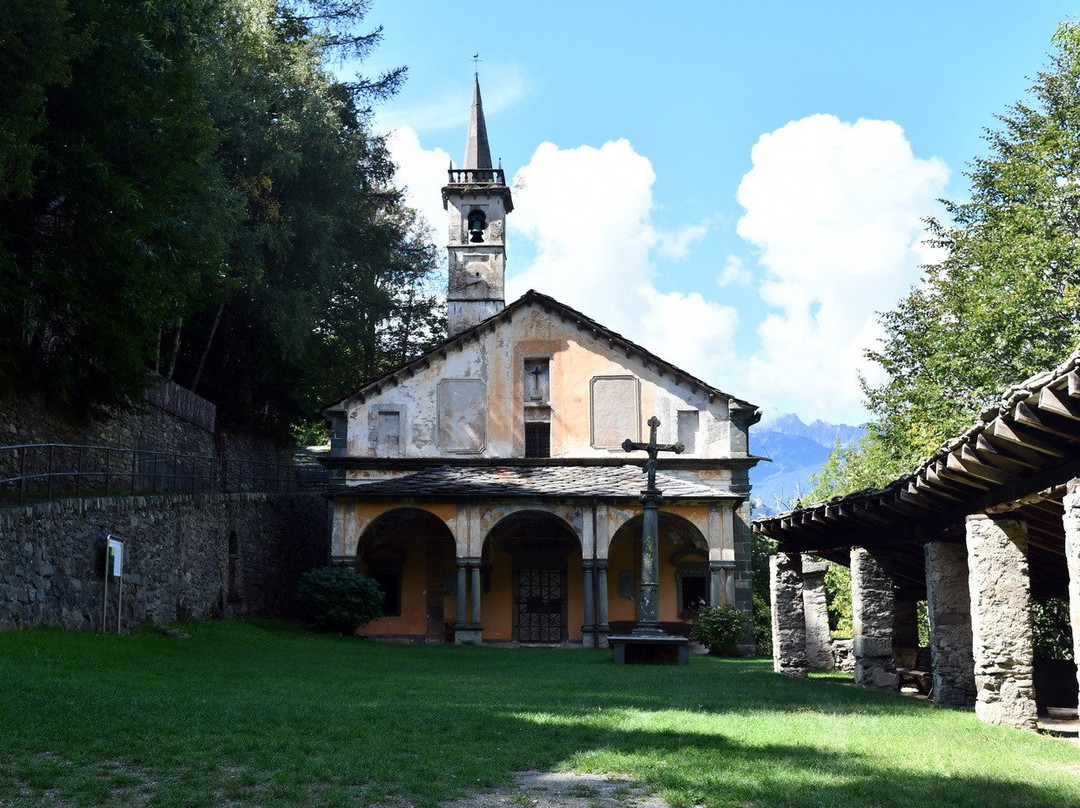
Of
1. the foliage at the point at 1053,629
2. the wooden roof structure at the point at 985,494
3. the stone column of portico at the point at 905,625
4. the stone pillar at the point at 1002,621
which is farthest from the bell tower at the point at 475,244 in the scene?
the stone pillar at the point at 1002,621

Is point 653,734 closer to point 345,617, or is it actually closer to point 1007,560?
point 1007,560

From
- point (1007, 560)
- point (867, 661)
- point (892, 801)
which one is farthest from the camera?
point (867, 661)

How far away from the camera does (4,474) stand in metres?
17.6

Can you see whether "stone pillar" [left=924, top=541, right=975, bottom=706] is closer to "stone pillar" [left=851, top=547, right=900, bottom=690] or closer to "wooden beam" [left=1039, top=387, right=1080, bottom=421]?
"stone pillar" [left=851, top=547, right=900, bottom=690]

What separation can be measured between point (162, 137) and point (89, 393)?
15.1ft

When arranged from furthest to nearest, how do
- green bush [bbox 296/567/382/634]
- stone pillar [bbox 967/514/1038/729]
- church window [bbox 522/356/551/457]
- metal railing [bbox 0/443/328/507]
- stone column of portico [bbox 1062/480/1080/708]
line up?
church window [bbox 522/356/551/457], green bush [bbox 296/567/382/634], metal railing [bbox 0/443/328/507], stone pillar [bbox 967/514/1038/729], stone column of portico [bbox 1062/480/1080/708]

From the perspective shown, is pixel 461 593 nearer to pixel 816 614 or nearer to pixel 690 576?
pixel 690 576

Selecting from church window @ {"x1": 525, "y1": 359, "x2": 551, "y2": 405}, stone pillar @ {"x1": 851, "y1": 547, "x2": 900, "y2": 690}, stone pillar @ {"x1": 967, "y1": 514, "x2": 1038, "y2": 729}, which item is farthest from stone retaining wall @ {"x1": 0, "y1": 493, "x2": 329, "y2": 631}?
stone pillar @ {"x1": 967, "y1": 514, "x2": 1038, "y2": 729}

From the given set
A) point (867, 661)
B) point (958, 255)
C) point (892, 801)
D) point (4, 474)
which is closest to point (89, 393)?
point (4, 474)

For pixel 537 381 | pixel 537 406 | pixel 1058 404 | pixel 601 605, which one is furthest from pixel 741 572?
pixel 1058 404

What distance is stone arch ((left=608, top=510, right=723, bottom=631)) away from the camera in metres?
30.5

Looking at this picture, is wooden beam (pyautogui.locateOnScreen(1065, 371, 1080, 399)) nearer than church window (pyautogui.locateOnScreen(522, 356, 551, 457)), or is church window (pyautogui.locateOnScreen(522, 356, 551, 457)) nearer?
wooden beam (pyautogui.locateOnScreen(1065, 371, 1080, 399))

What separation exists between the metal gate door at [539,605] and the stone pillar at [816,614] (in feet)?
37.2

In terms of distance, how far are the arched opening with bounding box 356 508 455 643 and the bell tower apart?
43.1ft
